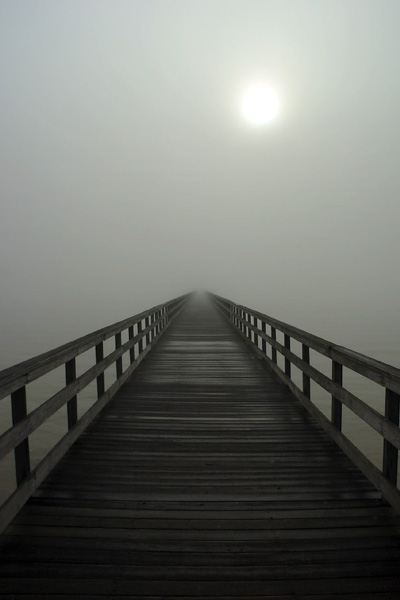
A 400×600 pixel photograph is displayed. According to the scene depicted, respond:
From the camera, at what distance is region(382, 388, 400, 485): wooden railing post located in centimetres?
310

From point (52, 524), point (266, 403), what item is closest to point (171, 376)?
point (266, 403)

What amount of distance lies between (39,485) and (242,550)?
1827 millimetres

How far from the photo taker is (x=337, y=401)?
4.47m

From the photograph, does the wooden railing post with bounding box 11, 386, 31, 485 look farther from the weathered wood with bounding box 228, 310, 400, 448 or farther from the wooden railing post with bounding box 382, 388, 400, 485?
the wooden railing post with bounding box 382, 388, 400, 485

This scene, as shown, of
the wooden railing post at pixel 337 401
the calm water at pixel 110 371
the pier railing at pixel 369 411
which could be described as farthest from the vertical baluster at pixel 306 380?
the calm water at pixel 110 371

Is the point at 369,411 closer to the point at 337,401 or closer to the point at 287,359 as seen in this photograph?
the point at 337,401

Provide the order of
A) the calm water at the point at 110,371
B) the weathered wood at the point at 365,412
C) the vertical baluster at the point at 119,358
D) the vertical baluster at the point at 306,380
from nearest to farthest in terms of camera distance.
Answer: the weathered wood at the point at 365,412 < the vertical baluster at the point at 306,380 < the vertical baluster at the point at 119,358 < the calm water at the point at 110,371

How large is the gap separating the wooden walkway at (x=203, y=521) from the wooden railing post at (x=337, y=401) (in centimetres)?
30

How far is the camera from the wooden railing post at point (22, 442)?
3018mm

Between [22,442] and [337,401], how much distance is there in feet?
10.4

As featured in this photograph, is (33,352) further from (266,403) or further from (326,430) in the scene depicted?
(326,430)

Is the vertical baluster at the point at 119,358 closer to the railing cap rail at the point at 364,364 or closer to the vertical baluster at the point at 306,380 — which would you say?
the vertical baluster at the point at 306,380

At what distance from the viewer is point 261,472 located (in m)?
4.01

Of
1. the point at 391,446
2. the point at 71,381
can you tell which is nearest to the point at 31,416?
the point at 71,381
